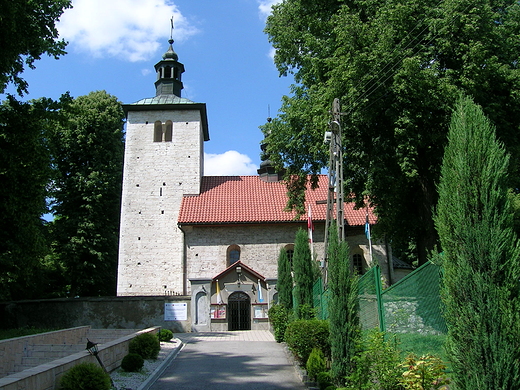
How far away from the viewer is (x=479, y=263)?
16.2ft

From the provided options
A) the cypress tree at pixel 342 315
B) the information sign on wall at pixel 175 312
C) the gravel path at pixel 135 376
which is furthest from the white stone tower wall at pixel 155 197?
the cypress tree at pixel 342 315

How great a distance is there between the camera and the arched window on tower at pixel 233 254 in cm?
2858

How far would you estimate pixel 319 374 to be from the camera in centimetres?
916

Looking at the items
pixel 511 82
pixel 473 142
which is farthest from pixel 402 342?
pixel 511 82

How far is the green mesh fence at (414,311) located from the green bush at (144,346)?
724cm

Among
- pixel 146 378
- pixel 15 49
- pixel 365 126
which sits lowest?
pixel 146 378

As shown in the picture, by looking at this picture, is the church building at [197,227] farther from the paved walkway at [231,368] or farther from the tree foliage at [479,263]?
the tree foliage at [479,263]

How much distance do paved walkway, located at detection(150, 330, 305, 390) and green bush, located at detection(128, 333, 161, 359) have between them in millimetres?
709

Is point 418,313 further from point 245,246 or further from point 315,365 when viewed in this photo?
point 245,246

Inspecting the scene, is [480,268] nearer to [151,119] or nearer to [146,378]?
[146,378]

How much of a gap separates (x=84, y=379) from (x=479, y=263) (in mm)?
6768

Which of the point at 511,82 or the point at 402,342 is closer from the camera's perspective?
the point at 402,342

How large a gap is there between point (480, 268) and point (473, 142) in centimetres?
143

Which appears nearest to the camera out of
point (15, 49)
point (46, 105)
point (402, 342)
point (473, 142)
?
point (473, 142)
